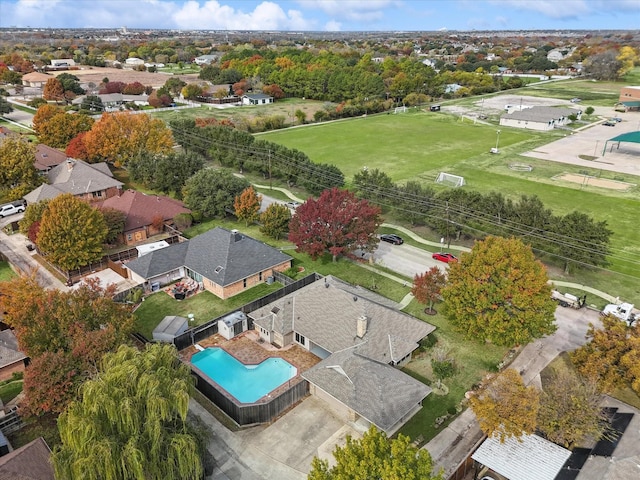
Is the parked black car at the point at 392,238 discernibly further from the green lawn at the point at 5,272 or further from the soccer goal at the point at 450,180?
the green lawn at the point at 5,272

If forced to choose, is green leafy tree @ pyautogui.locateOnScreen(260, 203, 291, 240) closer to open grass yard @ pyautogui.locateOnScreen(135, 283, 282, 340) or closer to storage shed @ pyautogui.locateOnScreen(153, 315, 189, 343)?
open grass yard @ pyautogui.locateOnScreen(135, 283, 282, 340)

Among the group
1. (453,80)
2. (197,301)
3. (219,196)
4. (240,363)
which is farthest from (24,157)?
(453,80)

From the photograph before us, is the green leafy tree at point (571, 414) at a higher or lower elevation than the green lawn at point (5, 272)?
higher

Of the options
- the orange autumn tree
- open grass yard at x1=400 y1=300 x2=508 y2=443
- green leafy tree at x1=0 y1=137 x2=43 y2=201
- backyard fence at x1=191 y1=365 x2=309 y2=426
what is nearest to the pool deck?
backyard fence at x1=191 y1=365 x2=309 y2=426

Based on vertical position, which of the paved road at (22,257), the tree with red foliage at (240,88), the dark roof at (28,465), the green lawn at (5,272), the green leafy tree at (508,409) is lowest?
the green lawn at (5,272)

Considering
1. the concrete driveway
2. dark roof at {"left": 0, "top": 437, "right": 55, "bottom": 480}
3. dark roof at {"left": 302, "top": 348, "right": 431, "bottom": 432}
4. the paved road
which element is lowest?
the concrete driveway

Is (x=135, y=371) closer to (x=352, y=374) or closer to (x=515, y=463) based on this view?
(x=352, y=374)

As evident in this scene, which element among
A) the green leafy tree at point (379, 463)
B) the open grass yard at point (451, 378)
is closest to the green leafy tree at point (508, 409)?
the open grass yard at point (451, 378)
